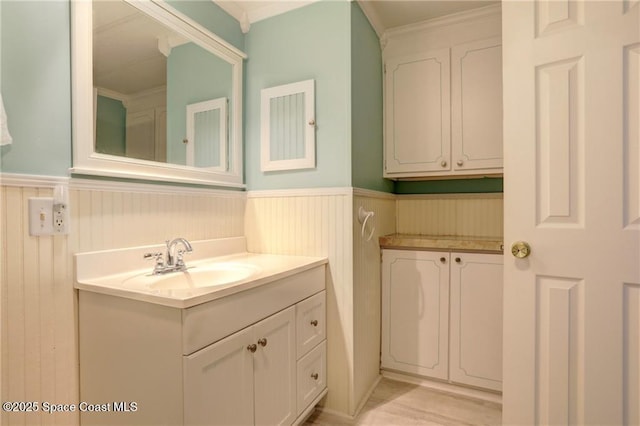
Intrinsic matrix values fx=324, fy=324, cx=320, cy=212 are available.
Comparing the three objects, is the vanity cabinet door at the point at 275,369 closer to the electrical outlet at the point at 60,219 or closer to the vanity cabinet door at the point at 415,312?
the electrical outlet at the point at 60,219

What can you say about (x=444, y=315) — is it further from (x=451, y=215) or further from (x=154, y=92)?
(x=154, y=92)

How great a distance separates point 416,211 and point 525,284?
1154 millimetres

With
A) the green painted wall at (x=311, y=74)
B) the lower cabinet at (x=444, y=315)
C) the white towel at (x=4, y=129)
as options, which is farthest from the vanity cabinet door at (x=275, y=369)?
the white towel at (x=4, y=129)

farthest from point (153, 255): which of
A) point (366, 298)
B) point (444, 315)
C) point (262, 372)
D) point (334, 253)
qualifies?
point (444, 315)

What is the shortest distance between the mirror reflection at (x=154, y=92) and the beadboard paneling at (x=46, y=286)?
24 centimetres

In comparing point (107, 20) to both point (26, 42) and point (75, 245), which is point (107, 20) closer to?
point (26, 42)

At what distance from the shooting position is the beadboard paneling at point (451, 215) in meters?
2.13

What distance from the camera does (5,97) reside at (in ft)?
3.21

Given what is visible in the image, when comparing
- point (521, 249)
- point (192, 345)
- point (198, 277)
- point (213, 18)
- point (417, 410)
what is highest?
point (213, 18)

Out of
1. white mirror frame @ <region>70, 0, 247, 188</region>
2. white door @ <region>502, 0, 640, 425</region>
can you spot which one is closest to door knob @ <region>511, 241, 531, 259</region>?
white door @ <region>502, 0, 640, 425</region>

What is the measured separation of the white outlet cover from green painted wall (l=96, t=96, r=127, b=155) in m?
0.28

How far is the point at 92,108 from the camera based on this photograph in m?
1.21

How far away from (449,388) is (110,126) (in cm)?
220

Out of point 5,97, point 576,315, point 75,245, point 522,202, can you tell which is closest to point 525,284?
point 576,315
